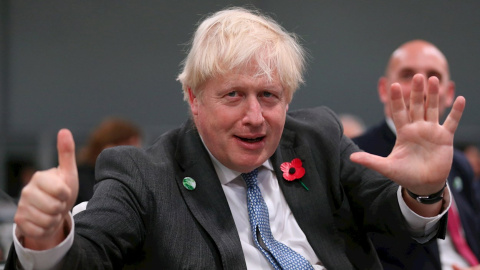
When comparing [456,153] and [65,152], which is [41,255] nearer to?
[65,152]

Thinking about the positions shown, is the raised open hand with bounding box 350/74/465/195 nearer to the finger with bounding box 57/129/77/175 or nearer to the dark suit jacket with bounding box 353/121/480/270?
the dark suit jacket with bounding box 353/121/480/270

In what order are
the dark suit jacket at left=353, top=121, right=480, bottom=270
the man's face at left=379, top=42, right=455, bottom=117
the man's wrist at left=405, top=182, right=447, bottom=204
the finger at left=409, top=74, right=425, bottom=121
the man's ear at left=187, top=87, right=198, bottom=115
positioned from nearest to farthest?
the finger at left=409, top=74, right=425, bottom=121 < the man's wrist at left=405, top=182, right=447, bottom=204 < the man's ear at left=187, top=87, right=198, bottom=115 < the dark suit jacket at left=353, top=121, right=480, bottom=270 < the man's face at left=379, top=42, right=455, bottom=117

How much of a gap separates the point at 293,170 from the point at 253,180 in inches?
5.8

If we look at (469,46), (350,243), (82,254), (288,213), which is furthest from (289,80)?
(469,46)

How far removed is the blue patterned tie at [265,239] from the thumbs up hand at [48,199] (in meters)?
0.66

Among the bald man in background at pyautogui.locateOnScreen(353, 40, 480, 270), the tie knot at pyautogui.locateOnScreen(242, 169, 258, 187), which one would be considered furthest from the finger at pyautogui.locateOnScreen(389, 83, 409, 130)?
the bald man in background at pyautogui.locateOnScreen(353, 40, 480, 270)

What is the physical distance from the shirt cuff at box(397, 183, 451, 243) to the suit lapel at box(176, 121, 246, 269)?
0.49 metres

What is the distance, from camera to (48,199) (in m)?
1.25

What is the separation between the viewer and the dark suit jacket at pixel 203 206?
157 cm

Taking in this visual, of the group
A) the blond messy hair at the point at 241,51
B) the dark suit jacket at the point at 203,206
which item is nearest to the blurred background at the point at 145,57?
the dark suit jacket at the point at 203,206

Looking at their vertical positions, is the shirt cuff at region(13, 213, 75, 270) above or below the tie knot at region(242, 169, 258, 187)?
below

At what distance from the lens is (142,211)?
1658 mm

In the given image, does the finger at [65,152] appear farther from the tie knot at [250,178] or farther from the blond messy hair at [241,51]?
the tie knot at [250,178]

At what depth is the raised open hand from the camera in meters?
1.60
